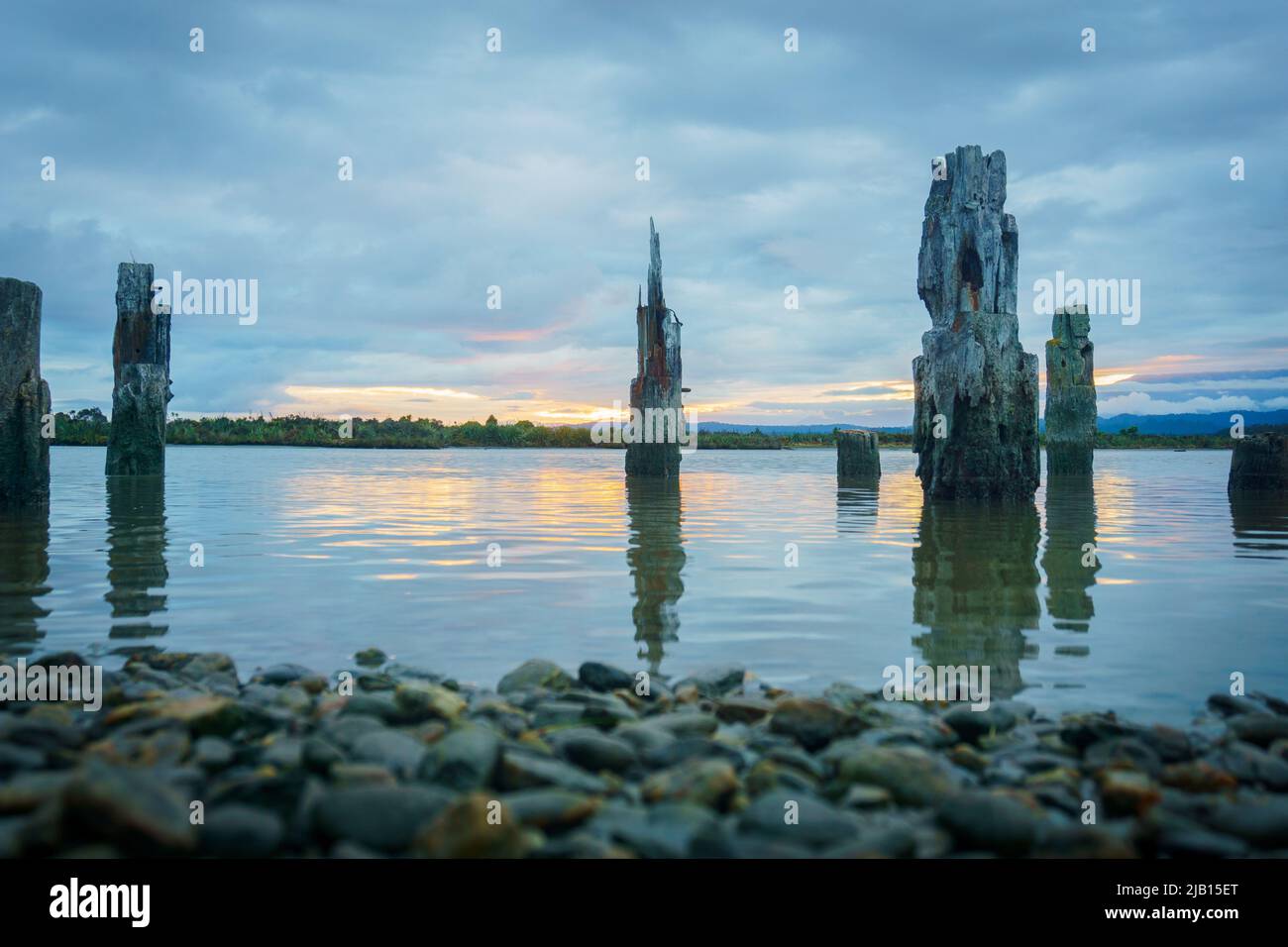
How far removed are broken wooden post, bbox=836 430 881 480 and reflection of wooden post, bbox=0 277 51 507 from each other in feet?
68.8

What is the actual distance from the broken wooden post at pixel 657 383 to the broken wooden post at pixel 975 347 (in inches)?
382

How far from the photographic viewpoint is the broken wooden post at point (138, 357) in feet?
88.2

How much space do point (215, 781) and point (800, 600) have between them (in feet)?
19.2

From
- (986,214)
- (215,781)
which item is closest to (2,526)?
(215,781)

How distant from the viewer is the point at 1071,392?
1208 inches

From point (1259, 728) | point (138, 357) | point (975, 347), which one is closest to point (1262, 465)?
point (975, 347)

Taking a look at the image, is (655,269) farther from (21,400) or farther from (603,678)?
(603,678)

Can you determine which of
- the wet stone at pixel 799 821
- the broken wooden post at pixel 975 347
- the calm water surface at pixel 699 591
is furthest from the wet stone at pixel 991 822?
the broken wooden post at pixel 975 347

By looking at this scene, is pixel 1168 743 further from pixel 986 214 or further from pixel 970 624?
pixel 986 214

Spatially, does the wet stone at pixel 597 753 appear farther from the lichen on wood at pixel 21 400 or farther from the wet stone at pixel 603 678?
the lichen on wood at pixel 21 400

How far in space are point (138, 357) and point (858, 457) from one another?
2132cm
